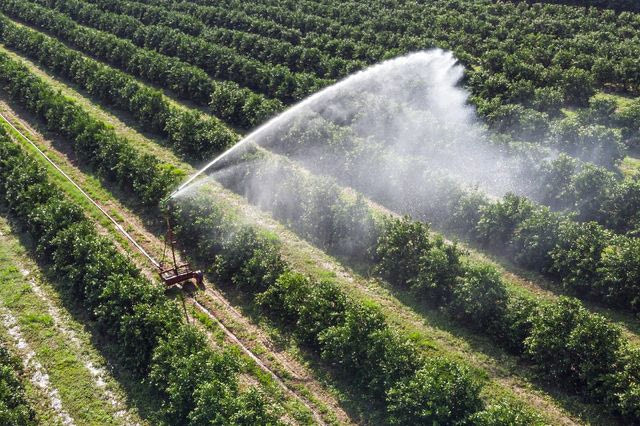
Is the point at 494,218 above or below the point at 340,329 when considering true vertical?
above

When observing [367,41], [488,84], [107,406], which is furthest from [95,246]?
[367,41]

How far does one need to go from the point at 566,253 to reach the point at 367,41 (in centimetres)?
3150

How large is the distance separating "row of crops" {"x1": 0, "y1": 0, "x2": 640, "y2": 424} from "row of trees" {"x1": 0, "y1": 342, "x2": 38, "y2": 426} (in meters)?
3.06

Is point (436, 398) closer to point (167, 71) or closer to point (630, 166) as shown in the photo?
point (630, 166)

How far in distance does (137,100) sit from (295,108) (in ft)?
34.3

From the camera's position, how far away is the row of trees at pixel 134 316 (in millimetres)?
Result: 15797

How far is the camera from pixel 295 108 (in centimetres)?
3406

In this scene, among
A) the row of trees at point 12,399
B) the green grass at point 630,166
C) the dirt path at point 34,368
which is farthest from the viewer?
the green grass at point 630,166

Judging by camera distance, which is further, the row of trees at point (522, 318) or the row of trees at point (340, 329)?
the row of trees at point (522, 318)

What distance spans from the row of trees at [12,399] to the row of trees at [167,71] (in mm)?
20759

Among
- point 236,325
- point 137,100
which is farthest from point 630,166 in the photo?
point 137,100

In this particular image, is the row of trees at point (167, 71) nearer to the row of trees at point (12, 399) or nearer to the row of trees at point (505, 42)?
the row of trees at point (505, 42)

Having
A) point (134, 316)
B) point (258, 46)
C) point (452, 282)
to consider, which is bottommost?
point (134, 316)

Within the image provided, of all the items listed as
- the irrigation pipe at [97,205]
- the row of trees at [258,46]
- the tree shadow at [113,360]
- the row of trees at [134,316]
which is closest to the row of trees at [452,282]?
the row of trees at [134,316]
